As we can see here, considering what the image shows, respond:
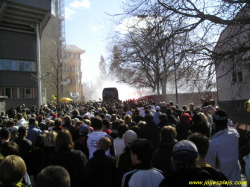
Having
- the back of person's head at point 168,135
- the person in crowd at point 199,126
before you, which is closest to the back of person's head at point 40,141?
the back of person's head at point 168,135

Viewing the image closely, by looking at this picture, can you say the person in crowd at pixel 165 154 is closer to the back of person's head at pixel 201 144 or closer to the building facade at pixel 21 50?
the back of person's head at pixel 201 144

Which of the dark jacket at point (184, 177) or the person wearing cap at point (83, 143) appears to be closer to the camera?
the dark jacket at point (184, 177)

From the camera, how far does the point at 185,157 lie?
2.21 meters

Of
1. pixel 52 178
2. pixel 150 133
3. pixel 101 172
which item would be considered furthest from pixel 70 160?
pixel 150 133

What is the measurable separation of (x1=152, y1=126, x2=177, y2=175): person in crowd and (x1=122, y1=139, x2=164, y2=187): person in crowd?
895 mm

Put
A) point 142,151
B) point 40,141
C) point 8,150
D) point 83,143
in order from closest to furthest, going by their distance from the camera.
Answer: point 142,151 < point 8,150 < point 40,141 < point 83,143

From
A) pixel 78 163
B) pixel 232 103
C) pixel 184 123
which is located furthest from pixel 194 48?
pixel 232 103

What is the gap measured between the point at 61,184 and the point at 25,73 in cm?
3074

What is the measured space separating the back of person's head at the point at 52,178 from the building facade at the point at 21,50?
A: 2828 centimetres

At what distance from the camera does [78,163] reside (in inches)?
143

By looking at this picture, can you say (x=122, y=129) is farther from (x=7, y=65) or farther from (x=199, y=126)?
(x=7, y=65)

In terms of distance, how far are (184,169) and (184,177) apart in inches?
3.9

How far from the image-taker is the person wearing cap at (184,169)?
2.04 metres

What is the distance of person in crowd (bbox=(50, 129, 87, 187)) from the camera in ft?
11.8
